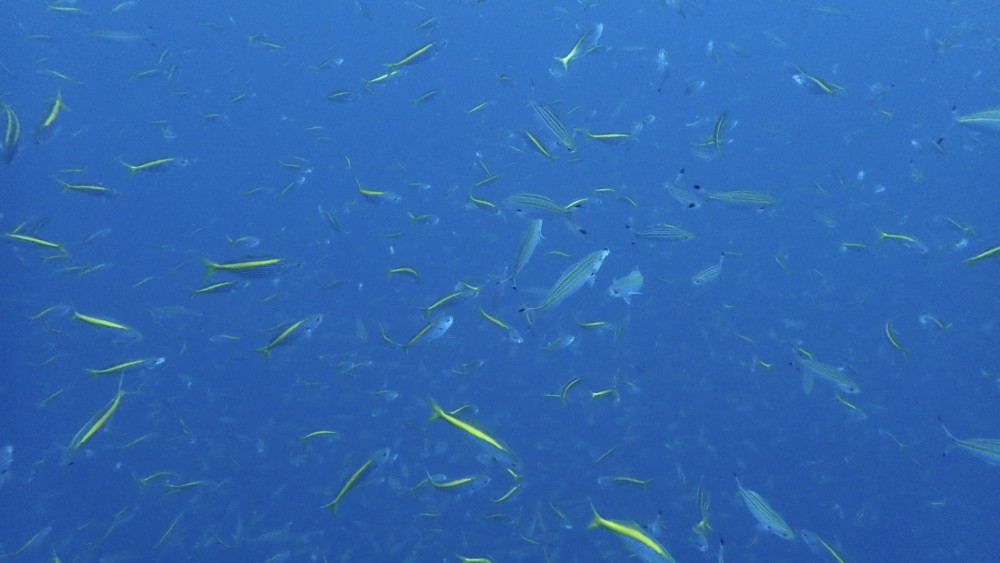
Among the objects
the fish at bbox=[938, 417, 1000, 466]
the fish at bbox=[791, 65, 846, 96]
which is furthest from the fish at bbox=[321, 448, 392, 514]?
the fish at bbox=[791, 65, 846, 96]

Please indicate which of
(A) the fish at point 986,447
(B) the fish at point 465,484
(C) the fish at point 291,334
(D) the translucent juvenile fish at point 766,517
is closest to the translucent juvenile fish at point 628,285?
(D) the translucent juvenile fish at point 766,517

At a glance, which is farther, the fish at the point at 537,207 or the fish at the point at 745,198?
the fish at the point at 745,198

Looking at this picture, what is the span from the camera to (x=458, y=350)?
12.4m

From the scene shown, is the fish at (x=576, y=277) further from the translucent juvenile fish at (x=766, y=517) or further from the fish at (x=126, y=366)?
the fish at (x=126, y=366)

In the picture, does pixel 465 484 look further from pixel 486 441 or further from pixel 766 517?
pixel 766 517

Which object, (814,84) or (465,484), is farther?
(814,84)

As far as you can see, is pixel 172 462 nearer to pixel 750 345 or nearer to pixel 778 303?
pixel 750 345

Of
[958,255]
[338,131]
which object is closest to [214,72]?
[338,131]

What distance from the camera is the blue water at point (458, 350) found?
8883mm

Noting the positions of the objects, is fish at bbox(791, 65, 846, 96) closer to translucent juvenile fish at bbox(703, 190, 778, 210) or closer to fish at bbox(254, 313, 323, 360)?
translucent juvenile fish at bbox(703, 190, 778, 210)

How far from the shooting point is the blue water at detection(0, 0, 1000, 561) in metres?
8.88

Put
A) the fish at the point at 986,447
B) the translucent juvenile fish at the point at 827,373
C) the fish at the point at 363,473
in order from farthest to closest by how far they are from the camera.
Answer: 1. the translucent juvenile fish at the point at 827,373
2. the fish at the point at 986,447
3. the fish at the point at 363,473

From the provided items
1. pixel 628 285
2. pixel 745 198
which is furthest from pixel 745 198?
pixel 628 285

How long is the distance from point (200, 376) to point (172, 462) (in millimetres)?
2398
